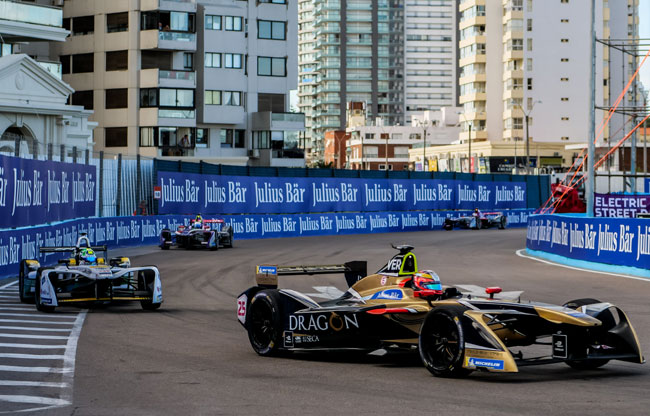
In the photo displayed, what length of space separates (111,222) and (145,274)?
19.6m

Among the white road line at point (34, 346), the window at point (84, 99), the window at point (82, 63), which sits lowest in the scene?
the white road line at point (34, 346)

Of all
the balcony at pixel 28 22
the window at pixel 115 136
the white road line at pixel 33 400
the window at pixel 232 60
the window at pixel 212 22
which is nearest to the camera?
the white road line at pixel 33 400

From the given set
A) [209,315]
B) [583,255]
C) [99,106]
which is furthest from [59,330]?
[99,106]

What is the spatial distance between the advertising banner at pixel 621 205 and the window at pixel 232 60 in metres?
37.1

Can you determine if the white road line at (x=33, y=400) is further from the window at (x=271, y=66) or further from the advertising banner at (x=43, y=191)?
the window at (x=271, y=66)

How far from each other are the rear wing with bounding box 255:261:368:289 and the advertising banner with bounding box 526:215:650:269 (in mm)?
13449

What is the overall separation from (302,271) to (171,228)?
1171 inches

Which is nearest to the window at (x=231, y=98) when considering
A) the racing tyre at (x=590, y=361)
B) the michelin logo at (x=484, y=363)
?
the racing tyre at (x=590, y=361)

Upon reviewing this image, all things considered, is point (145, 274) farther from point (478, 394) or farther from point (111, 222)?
point (111, 222)

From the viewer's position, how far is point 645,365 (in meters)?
11.5

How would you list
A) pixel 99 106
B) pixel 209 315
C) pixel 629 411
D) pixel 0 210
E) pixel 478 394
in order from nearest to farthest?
pixel 629 411, pixel 478 394, pixel 209 315, pixel 0 210, pixel 99 106

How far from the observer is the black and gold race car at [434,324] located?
10375mm

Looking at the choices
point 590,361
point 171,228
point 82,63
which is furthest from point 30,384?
point 82,63

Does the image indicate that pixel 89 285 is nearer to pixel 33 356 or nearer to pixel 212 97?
pixel 33 356
